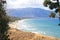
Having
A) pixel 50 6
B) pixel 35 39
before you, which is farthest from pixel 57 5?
pixel 35 39

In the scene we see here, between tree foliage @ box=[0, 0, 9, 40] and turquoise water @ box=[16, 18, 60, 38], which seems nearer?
tree foliage @ box=[0, 0, 9, 40]

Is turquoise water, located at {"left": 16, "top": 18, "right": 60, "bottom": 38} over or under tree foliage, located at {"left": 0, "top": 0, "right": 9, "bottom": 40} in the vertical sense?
under

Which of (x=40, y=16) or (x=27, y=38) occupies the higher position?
(x=27, y=38)

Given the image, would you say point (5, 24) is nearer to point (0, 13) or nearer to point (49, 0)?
point (0, 13)

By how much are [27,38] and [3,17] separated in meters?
17.0

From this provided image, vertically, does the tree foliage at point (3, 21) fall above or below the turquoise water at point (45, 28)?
above

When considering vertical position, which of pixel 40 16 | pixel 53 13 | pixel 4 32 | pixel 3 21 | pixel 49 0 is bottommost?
pixel 40 16

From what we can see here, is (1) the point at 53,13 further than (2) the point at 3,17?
No

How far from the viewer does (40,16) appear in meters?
178

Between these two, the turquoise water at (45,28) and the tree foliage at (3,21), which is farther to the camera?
the turquoise water at (45,28)

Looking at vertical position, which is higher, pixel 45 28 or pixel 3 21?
pixel 3 21

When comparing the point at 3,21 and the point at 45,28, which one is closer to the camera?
the point at 3,21

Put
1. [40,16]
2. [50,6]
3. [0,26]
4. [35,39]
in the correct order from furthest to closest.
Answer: [40,16] < [35,39] < [0,26] < [50,6]

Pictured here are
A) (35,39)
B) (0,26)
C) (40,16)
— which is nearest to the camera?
(0,26)
